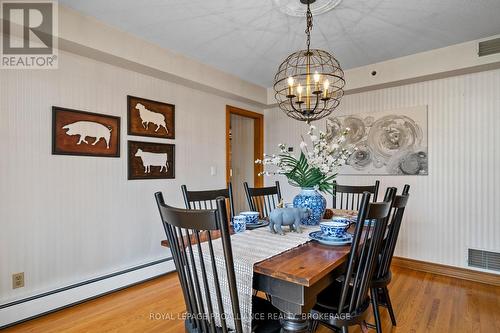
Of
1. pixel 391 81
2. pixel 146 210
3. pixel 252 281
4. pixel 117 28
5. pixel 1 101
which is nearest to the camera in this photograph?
pixel 252 281

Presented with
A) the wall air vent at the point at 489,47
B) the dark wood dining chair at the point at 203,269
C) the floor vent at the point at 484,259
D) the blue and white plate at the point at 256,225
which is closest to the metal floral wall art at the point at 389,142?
the wall air vent at the point at 489,47

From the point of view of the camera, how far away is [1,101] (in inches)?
79.4

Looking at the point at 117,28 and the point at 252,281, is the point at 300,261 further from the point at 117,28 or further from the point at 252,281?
the point at 117,28

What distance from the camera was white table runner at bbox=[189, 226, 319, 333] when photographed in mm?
1120

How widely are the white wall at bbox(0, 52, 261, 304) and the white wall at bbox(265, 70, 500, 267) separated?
2.85 metres

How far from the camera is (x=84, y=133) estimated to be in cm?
244

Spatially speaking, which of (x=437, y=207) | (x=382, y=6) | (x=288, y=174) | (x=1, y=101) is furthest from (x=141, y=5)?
(x=437, y=207)

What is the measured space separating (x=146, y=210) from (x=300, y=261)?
219 cm

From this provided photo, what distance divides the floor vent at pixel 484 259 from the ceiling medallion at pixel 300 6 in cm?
285

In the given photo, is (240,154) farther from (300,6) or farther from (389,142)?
(300,6)

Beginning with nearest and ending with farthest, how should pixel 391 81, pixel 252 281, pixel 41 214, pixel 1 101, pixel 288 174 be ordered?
1. pixel 252 281
2. pixel 288 174
3. pixel 1 101
4. pixel 41 214
5. pixel 391 81

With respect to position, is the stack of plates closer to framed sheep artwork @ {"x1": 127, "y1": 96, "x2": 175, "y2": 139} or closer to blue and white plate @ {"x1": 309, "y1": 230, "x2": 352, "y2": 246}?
blue and white plate @ {"x1": 309, "y1": 230, "x2": 352, "y2": 246}

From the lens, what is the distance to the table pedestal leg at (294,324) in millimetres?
1119

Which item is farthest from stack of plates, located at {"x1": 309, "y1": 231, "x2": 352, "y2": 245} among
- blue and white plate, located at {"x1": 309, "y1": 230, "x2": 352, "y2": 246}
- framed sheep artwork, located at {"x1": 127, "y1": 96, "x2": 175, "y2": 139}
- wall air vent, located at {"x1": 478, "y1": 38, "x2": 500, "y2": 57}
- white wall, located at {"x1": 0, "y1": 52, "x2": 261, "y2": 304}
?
wall air vent, located at {"x1": 478, "y1": 38, "x2": 500, "y2": 57}
